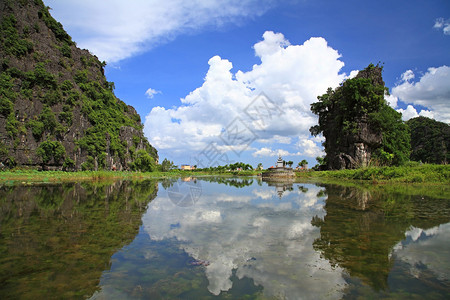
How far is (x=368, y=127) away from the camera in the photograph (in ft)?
113

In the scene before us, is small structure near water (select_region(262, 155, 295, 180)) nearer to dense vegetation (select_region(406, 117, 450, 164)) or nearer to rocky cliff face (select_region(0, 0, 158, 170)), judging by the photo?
rocky cliff face (select_region(0, 0, 158, 170))

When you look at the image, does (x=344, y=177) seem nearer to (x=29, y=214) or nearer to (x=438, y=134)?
(x=29, y=214)

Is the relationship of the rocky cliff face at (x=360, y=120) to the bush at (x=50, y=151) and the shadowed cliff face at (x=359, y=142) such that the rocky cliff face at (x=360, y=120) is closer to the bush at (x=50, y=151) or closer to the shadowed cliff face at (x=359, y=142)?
the shadowed cliff face at (x=359, y=142)

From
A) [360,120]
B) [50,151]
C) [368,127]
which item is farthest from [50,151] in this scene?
[368,127]

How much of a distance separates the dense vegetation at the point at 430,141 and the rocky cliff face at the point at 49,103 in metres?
63.3

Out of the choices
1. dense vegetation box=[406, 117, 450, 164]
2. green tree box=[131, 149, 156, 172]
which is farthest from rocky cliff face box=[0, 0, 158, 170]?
dense vegetation box=[406, 117, 450, 164]

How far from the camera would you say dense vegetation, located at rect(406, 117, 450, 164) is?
5453 cm

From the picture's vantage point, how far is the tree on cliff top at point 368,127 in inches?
1339

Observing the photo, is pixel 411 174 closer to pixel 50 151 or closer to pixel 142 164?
pixel 50 151

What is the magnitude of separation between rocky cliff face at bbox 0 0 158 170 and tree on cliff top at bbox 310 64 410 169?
40868 mm

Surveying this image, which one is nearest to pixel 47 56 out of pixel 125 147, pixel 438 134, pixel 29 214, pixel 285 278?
pixel 125 147

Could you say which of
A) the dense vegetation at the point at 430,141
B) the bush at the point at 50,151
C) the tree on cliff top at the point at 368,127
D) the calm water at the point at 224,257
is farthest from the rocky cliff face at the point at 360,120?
the bush at the point at 50,151

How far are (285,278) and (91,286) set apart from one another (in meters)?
2.24

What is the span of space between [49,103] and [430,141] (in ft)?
246
